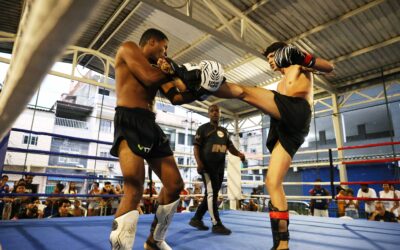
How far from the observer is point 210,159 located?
8.94 feet

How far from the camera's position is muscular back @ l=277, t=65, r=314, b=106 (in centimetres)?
161

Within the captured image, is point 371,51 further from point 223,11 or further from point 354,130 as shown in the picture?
point 354,130

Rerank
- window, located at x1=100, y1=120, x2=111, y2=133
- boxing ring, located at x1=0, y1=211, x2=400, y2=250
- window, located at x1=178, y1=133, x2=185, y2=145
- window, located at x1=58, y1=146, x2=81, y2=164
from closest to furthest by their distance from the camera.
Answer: boxing ring, located at x1=0, y1=211, x2=400, y2=250 → window, located at x1=58, y1=146, x2=81, y2=164 → window, located at x1=100, y1=120, x2=111, y2=133 → window, located at x1=178, y1=133, x2=185, y2=145

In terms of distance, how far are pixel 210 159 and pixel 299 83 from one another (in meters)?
1.36

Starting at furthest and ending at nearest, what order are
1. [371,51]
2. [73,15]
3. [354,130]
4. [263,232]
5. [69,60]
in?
[354,130], [69,60], [371,51], [263,232], [73,15]

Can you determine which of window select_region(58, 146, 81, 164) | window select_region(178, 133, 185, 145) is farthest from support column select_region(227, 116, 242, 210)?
window select_region(178, 133, 185, 145)

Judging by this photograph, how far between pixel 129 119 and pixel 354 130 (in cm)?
1249

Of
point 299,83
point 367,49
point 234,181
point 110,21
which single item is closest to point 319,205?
point 234,181

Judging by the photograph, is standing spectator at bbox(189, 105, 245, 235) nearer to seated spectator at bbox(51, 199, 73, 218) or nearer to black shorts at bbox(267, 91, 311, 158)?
black shorts at bbox(267, 91, 311, 158)

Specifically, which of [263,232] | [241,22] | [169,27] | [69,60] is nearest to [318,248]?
[263,232]

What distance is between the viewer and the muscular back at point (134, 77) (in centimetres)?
126

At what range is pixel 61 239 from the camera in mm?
1864

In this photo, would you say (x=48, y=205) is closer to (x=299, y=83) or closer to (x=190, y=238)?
(x=190, y=238)

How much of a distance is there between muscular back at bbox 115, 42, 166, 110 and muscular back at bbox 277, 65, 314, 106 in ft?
2.80
